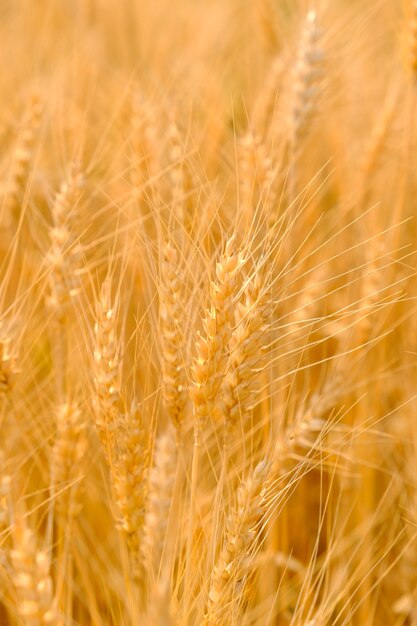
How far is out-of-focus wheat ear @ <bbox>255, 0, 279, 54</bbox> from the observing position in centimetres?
222

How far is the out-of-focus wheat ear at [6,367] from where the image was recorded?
1.00 m

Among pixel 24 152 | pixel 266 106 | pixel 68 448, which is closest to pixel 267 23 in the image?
pixel 266 106

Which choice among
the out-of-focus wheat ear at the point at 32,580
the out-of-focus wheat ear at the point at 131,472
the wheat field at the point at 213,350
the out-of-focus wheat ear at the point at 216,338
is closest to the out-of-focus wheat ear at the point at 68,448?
the wheat field at the point at 213,350

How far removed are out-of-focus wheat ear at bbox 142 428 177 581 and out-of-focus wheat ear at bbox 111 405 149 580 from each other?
0.02 metres

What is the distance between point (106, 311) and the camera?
2.99 ft

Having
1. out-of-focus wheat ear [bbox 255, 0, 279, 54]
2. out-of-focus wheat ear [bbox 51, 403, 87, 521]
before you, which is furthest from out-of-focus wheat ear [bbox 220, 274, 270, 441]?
out-of-focus wheat ear [bbox 255, 0, 279, 54]

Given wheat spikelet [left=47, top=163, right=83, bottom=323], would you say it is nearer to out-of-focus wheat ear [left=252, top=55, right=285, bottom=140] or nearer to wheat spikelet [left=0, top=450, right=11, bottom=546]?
wheat spikelet [left=0, top=450, right=11, bottom=546]

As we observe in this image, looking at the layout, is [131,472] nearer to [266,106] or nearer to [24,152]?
[24,152]

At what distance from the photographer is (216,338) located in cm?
85

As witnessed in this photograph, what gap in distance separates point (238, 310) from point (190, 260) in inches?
4.4

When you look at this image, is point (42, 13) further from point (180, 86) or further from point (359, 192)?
point (359, 192)

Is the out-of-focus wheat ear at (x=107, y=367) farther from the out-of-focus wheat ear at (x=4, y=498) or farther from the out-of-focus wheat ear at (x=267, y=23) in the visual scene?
the out-of-focus wheat ear at (x=267, y=23)

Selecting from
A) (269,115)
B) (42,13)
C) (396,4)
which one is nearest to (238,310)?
(269,115)

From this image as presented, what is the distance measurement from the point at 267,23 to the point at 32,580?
76.6 inches
